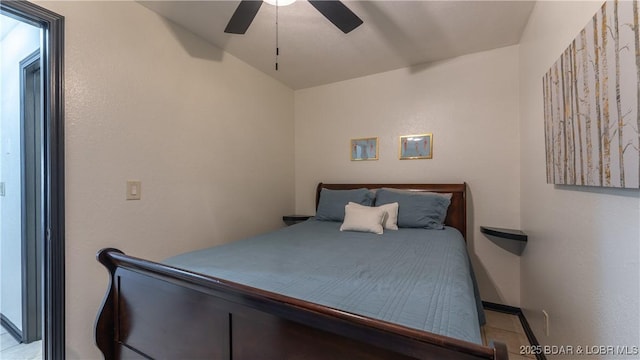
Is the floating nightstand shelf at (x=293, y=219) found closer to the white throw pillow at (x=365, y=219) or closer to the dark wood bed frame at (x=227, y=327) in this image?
the white throw pillow at (x=365, y=219)

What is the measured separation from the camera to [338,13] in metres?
1.51

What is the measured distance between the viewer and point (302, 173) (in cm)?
352

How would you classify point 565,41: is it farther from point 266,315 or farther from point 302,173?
point 302,173

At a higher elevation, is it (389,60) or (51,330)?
(389,60)

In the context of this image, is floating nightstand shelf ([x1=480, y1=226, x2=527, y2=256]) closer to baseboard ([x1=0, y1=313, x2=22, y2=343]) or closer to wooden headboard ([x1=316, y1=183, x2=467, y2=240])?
wooden headboard ([x1=316, y1=183, x2=467, y2=240])

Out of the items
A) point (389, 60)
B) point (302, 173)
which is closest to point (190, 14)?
point (389, 60)

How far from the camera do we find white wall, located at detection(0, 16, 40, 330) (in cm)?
200

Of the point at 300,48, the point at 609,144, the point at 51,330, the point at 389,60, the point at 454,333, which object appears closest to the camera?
the point at 454,333

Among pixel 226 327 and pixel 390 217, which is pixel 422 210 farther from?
pixel 226 327

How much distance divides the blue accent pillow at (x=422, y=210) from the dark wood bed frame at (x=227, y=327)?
72.4 inches

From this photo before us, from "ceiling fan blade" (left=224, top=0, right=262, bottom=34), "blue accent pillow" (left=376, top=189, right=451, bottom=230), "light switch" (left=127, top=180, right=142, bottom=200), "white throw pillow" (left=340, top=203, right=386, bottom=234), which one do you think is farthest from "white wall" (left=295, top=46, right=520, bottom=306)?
"light switch" (left=127, top=180, right=142, bottom=200)

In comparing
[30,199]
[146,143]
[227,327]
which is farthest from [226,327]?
[30,199]

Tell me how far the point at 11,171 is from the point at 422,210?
135 inches

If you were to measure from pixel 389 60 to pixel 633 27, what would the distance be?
210cm
